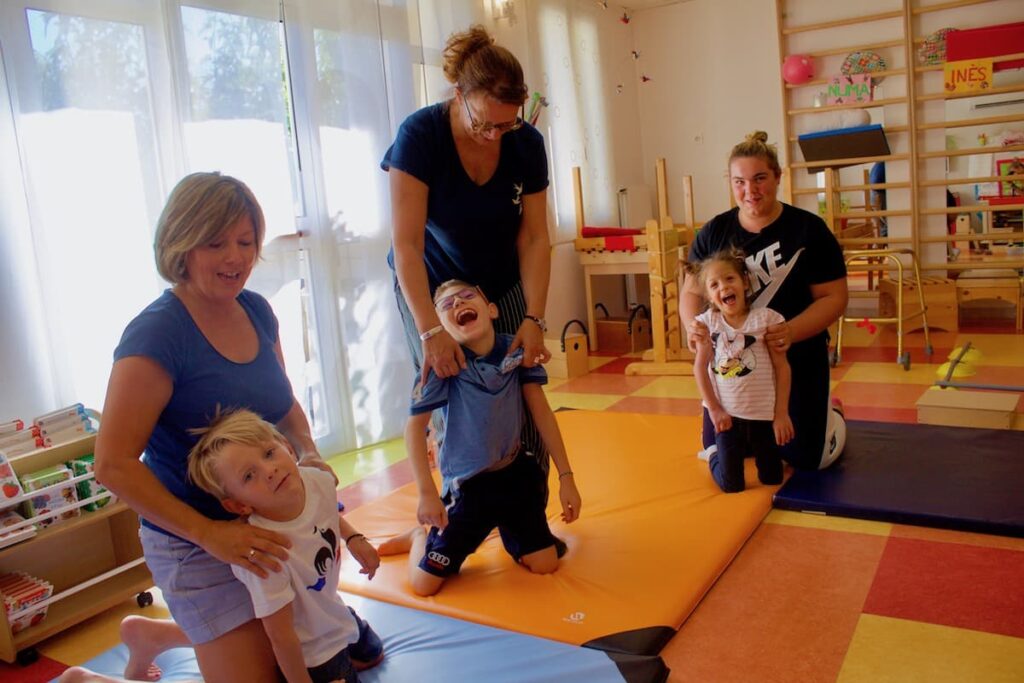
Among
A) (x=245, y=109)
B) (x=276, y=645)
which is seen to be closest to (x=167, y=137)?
(x=245, y=109)

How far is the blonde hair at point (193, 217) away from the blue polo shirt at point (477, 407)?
827mm

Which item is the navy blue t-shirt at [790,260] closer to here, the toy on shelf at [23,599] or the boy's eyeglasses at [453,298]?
the boy's eyeglasses at [453,298]

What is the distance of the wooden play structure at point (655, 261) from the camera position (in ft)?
17.1

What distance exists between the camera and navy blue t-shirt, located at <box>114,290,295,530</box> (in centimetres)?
167

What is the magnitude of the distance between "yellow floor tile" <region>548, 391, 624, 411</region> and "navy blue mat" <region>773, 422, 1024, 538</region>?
58.5 inches

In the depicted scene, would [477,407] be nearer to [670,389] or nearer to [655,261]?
[670,389]

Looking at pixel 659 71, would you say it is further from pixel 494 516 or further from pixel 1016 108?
pixel 494 516

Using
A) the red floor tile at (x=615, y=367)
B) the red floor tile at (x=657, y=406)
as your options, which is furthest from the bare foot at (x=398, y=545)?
the red floor tile at (x=615, y=367)

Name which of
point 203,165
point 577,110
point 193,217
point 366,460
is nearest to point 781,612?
point 193,217

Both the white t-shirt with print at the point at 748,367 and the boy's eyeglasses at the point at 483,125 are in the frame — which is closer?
the boy's eyeglasses at the point at 483,125

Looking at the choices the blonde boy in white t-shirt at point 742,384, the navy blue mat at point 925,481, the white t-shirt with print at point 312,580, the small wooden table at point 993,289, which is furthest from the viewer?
the small wooden table at point 993,289

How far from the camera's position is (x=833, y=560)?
96.0 inches

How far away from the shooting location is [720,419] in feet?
9.74

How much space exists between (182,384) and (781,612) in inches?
61.0
